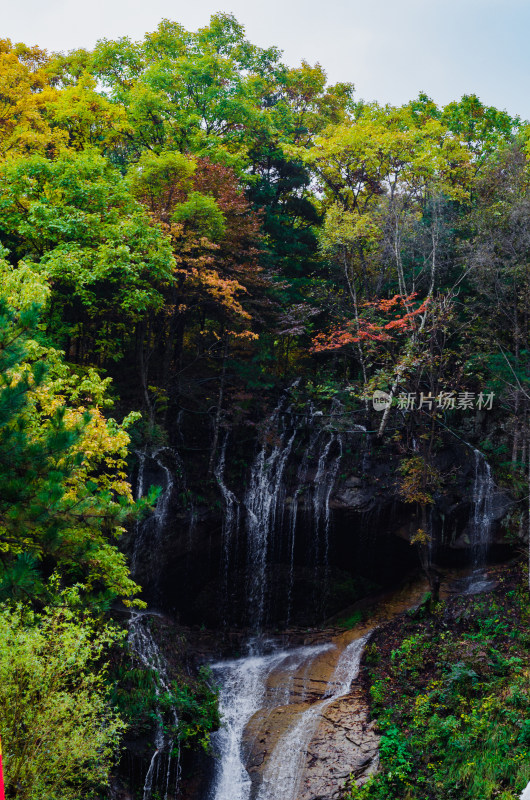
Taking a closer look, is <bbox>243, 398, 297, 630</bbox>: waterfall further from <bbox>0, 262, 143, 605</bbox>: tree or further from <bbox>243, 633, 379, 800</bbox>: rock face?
<bbox>0, 262, 143, 605</bbox>: tree

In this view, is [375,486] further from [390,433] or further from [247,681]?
[247,681]

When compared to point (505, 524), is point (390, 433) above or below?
above

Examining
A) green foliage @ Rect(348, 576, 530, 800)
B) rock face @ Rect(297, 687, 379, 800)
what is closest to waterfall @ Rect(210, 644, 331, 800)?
rock face @ Rect(297, 687, 379, 800)

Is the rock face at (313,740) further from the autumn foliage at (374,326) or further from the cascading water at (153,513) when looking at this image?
the autumn foliage at (374,326)

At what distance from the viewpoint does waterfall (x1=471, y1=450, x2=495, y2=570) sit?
47.0ft

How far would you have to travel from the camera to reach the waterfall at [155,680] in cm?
909

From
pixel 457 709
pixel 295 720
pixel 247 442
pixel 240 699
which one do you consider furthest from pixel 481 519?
pixel 240 699

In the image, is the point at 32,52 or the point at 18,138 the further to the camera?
the point at 32,52

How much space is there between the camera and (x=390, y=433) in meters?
15.5

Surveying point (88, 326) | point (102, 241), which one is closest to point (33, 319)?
point (102, 241)

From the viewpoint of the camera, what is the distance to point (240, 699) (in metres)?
11.5

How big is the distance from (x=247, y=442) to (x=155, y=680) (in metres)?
6.87

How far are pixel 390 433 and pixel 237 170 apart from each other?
9.88 m

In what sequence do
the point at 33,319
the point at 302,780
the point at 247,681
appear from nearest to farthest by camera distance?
the point at 33,319, the point at 302,780, the point at 247,681
